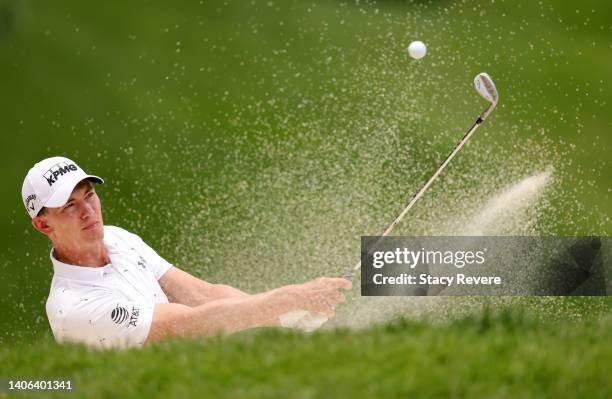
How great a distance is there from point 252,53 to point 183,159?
2.51ft

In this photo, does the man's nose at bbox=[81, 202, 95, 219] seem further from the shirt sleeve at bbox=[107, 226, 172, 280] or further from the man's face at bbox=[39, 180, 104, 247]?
the shirt sleeve at bbox=[107, 226, 172, 280]

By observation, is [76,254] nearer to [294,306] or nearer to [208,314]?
[208,314]

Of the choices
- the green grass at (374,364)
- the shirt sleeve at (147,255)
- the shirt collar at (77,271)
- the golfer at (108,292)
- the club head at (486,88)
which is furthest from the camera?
the club head at (486,88)

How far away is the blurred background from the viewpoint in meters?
5.17

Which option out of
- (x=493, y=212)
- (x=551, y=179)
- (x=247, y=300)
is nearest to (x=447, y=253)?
(x=493, y=212)

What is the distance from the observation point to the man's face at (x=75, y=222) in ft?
11.9

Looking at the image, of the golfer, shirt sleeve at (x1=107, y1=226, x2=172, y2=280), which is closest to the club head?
the golfer

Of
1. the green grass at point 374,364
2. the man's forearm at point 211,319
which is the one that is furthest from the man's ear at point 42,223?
the green grass at point 374,364

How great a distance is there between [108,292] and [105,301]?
0.26ft

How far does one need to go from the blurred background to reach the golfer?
1337 mm

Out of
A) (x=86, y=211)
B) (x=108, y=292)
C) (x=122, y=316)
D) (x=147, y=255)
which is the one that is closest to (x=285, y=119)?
(x=147, y=255)

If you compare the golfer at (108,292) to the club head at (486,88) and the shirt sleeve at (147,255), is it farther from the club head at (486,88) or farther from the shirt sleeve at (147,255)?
the club head at (486,88)

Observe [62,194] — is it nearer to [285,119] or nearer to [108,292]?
[108,292]

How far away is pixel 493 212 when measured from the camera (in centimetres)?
507
